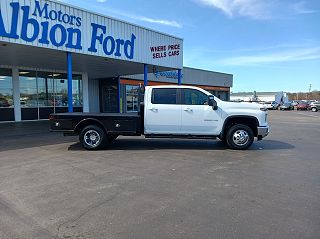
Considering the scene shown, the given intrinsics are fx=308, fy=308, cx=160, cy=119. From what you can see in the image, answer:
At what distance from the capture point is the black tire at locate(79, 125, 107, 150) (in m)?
9.96

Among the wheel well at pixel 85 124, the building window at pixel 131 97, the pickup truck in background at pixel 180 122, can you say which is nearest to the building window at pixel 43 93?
the building window at pixel 131 97

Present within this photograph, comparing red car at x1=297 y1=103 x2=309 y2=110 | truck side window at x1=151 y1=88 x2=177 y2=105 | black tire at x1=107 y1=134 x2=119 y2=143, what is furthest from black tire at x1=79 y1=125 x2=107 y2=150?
red car at x1=297 y1=103 x2=309 y2=110

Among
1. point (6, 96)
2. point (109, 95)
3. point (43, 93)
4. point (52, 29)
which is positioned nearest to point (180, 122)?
point (52, 29)

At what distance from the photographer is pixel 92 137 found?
32.9 feet

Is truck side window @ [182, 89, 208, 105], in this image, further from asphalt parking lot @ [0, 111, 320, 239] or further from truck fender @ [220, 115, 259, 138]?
asphalt parking lot @ [0, 111, 320, 239]

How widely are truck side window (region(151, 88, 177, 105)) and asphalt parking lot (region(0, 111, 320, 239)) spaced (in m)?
1.74

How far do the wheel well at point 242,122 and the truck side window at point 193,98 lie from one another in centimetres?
101

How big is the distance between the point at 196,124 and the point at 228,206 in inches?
209

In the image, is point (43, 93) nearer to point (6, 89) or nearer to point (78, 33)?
point (6, 89)

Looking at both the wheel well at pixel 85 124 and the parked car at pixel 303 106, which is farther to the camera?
the parked car at pixel 303 106

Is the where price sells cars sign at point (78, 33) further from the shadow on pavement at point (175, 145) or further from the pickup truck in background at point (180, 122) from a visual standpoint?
the shadow on pavement at point (175, 145)

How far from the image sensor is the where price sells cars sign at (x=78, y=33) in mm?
11555

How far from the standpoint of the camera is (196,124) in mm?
10023

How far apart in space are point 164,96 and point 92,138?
2.74 meters
